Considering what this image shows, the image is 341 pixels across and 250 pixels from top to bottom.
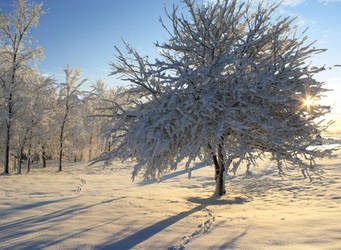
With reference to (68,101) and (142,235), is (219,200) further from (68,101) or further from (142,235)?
(68,101)

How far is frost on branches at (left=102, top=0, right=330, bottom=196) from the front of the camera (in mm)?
4445

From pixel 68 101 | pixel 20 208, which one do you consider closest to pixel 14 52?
pixel 68 101

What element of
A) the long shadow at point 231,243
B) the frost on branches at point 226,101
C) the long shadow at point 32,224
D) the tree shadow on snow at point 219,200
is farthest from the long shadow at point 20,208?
the long shadow at point 231,243

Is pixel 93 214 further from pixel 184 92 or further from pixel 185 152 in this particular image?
pixel 184 92

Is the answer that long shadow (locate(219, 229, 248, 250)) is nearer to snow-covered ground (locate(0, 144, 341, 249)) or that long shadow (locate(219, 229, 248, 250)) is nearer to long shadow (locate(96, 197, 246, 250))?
snow-covered ground (locate(0, 144, 341, 249))

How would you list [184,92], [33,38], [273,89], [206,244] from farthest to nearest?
[33,38]
[273,89]
[184,92]
[206,244]

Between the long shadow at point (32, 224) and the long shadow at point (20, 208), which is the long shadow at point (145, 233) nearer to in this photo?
the long shadow at point (32, 224)

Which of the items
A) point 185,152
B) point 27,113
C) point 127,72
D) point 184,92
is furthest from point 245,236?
point 27,113

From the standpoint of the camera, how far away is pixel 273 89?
16.9 feet

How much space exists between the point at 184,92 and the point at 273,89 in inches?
90.7

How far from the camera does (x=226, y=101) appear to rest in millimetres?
5070

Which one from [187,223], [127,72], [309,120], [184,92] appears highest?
[127,72]

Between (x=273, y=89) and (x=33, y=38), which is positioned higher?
(x=33, y=38)

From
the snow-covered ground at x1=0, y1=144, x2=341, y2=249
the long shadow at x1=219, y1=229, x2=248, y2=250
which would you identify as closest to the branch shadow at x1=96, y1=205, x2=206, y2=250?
the snow-covered ground at x1=0, y1=144, x2=341, y2=249
